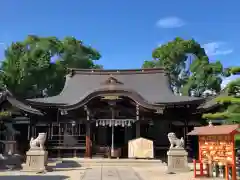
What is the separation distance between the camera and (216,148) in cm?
1102

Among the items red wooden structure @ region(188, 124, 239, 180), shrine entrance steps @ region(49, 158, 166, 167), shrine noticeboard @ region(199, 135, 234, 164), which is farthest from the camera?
shrine entrance steps @ region(49, 158, 166, 167)

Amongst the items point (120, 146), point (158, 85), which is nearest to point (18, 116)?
point (120, 146)

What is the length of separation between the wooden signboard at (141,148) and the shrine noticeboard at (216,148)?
6082 millimetres

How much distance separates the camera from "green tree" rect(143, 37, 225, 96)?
121 feet

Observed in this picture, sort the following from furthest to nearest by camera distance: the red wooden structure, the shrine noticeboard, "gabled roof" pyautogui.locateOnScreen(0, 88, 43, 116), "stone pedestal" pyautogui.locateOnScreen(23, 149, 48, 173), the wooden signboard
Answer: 1. "gabled roof" pyautogui.locateOnScreen(0, 88, 43, 116)
2. the wooden signboard
3. "stone pedestal" pyautogui.locateOnScreen(23, 149, 48, 173)
4. the shrine noticeboard
5. the red wooden structure

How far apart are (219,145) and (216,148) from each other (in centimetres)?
30

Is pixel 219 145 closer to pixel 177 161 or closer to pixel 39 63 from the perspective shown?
pixel 177 161

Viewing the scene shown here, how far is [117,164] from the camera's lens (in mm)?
17375

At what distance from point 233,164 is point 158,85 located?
15.7m

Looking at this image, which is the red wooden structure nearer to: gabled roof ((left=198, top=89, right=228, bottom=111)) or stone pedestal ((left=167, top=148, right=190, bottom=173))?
stone pedestal ((left=167, top=148, right=190, bottom=173))

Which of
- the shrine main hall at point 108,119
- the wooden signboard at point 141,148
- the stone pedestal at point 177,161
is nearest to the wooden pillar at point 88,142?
the shrine main hall at point 108,119

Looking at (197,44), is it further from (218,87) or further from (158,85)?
(158,85)

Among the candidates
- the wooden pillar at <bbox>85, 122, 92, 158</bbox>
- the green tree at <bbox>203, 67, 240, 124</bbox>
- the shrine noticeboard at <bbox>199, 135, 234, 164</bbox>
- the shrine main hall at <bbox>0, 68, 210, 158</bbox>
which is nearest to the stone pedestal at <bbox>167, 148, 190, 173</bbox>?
the shrine noticeboard at <bbox>199, 135, 234, 164</bbox>

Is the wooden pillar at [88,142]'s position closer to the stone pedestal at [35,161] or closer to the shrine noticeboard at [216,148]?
the stone pedestal at [35,161]
